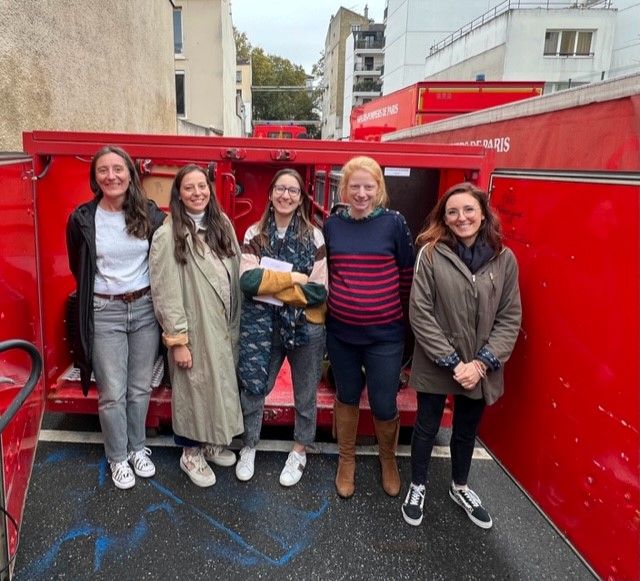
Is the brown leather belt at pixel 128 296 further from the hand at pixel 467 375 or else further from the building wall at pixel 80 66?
the building wall at pixel 80 66

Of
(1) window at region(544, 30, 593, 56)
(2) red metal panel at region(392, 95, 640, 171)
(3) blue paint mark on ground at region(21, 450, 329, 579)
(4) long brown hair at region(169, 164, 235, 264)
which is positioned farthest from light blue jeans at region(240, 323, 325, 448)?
(1) window at region(544, 30, 593, 56)

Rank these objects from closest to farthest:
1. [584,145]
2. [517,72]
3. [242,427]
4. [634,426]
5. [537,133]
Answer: [634,426] < [242,427] < [584,145] < [537,133] < [517,72]

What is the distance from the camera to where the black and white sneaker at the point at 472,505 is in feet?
8.73

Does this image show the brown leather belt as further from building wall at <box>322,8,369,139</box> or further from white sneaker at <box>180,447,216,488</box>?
building wall at <box>322,8,369,139</box>

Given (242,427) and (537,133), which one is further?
(537,133)

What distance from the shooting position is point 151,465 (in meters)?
2.97

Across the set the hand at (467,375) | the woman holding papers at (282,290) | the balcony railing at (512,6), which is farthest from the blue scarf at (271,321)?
the balcony railing at (512,6)

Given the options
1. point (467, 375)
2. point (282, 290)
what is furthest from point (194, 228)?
point (467, 375)

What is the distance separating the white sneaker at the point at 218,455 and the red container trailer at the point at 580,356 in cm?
158

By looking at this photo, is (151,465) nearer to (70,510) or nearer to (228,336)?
(70,510)

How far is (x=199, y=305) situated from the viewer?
103 inches

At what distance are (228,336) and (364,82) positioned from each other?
5654 centimetres

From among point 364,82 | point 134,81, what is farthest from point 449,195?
point 364,82

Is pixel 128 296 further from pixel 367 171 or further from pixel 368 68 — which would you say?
pixel 368 68
